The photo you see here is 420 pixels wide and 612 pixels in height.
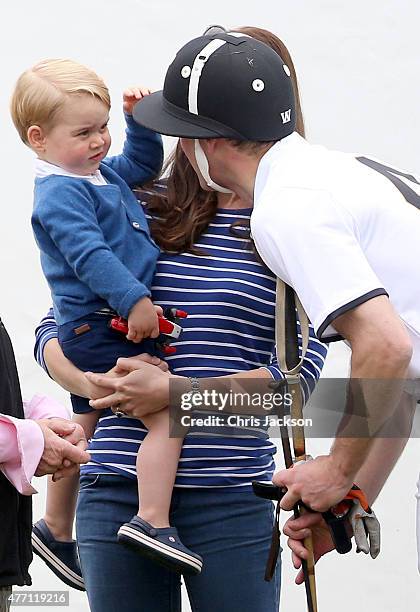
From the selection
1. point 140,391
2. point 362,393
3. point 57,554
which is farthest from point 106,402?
point 362,393

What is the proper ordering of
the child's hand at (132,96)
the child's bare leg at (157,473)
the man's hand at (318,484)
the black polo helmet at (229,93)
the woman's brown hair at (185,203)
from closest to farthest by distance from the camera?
the man's hand at (318,484) → the black polo helmet at (229,93) → the child's bare leg at (157,473) → the woman's brown hair at (185,203) → the child's hand at (132,96)

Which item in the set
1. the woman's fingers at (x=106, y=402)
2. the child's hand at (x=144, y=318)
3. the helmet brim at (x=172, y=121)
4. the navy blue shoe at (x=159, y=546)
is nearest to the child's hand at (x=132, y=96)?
the helmet brim at (x=172, y=121)

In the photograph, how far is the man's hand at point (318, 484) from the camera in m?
1.94

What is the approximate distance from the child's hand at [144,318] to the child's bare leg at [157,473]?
6.6 inches

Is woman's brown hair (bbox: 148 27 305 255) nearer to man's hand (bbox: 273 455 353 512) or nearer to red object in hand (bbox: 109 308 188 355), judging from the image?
red object in hand (bbox: 109 308 188 355)

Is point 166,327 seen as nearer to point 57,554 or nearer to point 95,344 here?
point 95,344

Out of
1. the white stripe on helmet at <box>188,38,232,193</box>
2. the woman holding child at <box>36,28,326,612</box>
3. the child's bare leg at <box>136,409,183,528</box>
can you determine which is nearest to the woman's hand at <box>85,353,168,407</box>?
the woman holding child at <box>36,28,326,612</box>

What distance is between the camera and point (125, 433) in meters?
2.27

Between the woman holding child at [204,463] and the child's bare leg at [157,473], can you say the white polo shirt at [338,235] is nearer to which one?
the woman holding child at [204,463]

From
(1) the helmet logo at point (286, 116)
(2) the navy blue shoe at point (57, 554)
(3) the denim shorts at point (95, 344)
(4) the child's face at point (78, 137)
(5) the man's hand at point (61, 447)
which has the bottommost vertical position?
(2) the navy blue shoe at point (57, 554)

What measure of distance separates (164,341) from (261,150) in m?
0.40

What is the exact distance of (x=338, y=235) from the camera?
182 cm

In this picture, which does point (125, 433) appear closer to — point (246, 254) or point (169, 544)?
point (169, 544)

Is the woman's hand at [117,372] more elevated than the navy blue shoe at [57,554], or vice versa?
the woman's hand at [117,372]
